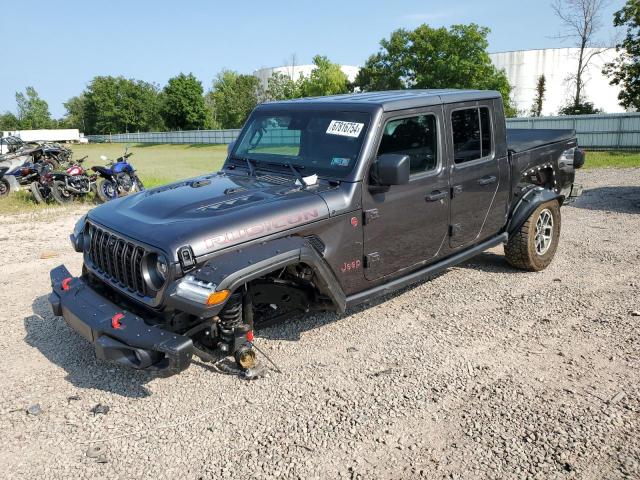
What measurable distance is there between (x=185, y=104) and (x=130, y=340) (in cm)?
6840

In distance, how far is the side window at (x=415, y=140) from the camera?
4.14 metres

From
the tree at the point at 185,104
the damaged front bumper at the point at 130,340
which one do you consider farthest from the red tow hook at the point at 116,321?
the tree at the point at 185,104

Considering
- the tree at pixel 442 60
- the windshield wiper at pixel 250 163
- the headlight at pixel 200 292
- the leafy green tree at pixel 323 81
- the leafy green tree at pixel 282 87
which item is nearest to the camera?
the headlight at pixel 200 292

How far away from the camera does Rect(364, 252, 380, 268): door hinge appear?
4.01 metres

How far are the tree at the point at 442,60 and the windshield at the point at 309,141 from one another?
1637 inches

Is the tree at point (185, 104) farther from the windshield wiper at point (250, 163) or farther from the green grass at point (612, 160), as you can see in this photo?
the windshield wiper at point (250, 163)

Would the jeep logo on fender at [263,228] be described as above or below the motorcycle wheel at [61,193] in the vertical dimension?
above

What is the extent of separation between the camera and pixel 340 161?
13.2 feet

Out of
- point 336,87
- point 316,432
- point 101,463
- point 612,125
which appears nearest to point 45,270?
point 101,463

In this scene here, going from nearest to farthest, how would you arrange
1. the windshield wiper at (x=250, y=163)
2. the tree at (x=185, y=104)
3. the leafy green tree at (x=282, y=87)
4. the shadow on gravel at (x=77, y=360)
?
the shadow on gravel at (x=77, y=360), the windshield wiper at (x=250, y=163), the leafy green tree at (x=282, y=87), the tree at (x=185, y=104)

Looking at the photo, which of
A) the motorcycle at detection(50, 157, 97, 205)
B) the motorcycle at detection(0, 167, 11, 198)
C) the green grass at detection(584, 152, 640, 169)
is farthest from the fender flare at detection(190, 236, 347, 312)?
the green grass at detection(584, 152, 640, 169)

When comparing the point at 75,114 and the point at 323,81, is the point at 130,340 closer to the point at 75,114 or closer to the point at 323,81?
the point at 323,81

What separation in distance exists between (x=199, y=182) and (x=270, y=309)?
124 centimetres

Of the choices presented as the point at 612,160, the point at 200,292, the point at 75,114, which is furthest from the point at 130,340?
the point at 75,114
